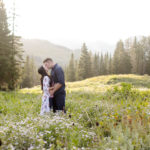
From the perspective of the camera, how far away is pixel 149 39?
69938 mm

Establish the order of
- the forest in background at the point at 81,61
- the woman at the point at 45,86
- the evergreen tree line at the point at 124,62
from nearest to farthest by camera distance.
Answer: the woman at the point at 45,86 → the forest in background at the point at 81,61 → the evergreen tree line at the point at 124,62

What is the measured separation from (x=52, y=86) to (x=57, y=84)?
46 cm

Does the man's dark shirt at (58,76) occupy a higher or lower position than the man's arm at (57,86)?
higher

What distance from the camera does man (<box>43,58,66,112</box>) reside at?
693 centimetres

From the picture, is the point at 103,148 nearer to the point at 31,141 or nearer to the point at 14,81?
the point at 31,141

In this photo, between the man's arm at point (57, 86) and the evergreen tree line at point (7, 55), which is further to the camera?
the evergreen tree line at point (7, 55)

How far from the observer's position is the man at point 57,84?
22.7 ft

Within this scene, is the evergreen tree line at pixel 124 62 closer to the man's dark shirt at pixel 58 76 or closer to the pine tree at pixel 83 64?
the pine tree at pixel 83 64

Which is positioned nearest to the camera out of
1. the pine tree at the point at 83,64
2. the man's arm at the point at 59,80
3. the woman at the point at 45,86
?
the man's arm at the point at 59,80

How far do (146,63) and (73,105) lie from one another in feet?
213

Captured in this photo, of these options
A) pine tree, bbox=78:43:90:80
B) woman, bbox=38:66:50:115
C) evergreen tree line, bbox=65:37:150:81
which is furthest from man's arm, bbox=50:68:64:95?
pine tree, bbox=78:43:90:80

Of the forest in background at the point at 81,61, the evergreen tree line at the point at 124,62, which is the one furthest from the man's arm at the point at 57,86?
the evergreen tree line at the point at 124,62

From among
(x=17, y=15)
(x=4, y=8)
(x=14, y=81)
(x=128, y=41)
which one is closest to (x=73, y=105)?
(x=14, y=81)

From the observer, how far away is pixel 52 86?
7336mm
